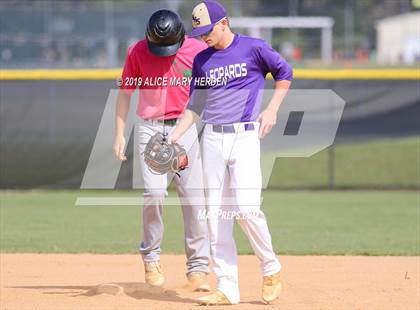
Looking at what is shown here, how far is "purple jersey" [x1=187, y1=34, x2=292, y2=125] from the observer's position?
636cm

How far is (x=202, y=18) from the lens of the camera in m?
6.29

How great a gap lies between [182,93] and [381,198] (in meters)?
7.71

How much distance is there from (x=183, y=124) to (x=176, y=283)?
5.25ft

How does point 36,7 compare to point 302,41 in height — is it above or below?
above

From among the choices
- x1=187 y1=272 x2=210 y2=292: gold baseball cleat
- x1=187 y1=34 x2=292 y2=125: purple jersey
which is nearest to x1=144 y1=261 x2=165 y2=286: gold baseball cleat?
x1=187 y1=272 x2=210 y2=292: gold baseball cleat

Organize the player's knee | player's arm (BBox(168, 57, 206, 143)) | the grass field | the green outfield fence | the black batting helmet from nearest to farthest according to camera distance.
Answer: player's arm (BBox(168, 57, 206, 143)) → the black batting helmet → the player's knee → the grass field → the green outfield fence

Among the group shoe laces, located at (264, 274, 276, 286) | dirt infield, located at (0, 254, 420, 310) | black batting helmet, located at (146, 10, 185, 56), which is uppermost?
black batting helmet, located at (146, 10, 185, 56)

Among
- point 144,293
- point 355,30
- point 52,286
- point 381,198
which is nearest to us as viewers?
point 144,293

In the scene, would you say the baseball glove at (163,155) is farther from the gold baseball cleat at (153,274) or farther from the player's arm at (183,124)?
the gold baseball cleat at (153,274)

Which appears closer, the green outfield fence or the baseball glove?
the baseball glove

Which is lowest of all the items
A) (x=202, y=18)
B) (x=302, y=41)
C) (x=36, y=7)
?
(x=302, y=41)

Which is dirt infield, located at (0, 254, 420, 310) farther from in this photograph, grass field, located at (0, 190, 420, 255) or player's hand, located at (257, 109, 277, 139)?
player's hand, located at (257, 109, 277, 139)

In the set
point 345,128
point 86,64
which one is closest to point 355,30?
point 86,64

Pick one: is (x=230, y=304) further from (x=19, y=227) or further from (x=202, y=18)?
(x=19, y=227)
